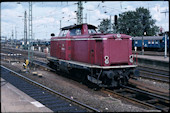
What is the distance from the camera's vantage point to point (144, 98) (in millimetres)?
10281

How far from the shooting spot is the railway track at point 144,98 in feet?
28.9

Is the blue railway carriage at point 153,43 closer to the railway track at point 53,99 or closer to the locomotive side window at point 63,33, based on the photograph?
the locomotive side window at point 63,33

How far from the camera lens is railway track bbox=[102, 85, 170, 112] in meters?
8.80

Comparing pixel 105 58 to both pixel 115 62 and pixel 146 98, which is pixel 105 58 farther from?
pixel 146 98

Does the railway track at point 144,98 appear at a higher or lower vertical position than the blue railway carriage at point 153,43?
lower

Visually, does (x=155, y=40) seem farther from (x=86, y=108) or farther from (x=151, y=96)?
(x=86, y=108)

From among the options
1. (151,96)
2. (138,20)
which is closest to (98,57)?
(151,96)

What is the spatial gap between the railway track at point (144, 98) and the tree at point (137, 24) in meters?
44.9

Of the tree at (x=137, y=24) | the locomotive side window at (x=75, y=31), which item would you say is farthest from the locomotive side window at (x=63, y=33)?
the tree at (x=137, y=24)

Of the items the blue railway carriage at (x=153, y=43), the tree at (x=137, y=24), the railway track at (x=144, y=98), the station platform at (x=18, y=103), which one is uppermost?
the tree at (x=137, y=24)

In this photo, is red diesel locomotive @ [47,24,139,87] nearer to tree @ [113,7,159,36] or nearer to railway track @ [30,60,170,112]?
railway track @ [30,60,170,112]

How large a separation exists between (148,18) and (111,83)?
51643 millimetres

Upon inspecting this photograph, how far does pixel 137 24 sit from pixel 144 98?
48281 mm

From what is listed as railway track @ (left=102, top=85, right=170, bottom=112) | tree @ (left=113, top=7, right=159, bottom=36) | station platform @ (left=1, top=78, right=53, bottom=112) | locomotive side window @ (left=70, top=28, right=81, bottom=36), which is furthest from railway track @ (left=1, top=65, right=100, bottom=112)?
tree @ (left=113, top=7, right=159, bottom=36)
